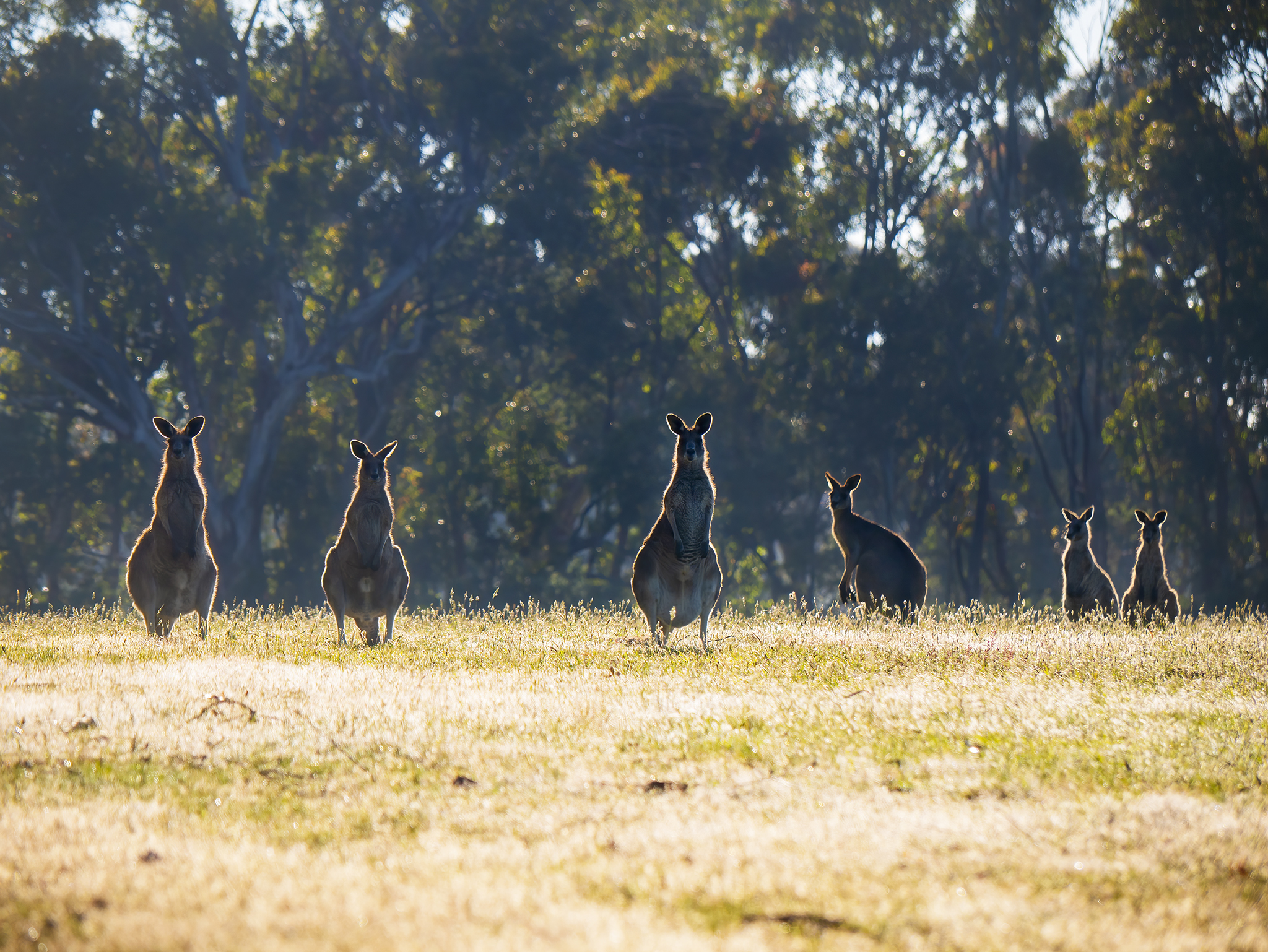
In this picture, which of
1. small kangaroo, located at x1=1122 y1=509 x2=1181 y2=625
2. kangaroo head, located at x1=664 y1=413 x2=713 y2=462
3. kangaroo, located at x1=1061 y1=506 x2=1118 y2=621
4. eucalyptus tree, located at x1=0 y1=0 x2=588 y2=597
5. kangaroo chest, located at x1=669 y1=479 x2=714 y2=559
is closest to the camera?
kangaroo chest, located at x1=669 y1=479 x2=714 y2=559

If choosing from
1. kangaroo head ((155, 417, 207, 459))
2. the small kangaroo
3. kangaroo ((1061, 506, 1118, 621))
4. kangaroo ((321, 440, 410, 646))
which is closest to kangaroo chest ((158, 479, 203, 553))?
kangaroo head ((155, 417, 207, 459))

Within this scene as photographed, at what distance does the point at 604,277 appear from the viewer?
122ft

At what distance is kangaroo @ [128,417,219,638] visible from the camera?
1275 centimetres

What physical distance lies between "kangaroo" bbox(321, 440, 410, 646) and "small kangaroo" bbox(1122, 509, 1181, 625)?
8.57m

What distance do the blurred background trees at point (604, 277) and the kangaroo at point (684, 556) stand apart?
23.1 meters

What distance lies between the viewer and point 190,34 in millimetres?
34125

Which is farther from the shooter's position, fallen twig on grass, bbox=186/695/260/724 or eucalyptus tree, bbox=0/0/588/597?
eucalyptus tree, bbox=0/0/588/597

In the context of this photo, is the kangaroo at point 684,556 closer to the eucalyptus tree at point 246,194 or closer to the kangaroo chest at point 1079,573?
the kangaroo chest at point 1079,573

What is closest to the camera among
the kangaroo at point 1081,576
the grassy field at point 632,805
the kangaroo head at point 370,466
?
the grassy field at point 632,805

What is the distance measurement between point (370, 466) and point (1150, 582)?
9113 millimetres

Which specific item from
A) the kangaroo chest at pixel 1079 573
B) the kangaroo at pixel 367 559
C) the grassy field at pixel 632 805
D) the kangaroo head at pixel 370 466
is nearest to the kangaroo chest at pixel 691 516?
the grassy field at pixel 632 805

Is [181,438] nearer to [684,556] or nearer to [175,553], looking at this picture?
[175,553]

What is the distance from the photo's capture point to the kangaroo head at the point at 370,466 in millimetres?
12367

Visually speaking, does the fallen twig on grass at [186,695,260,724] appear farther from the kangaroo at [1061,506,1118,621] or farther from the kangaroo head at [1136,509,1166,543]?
the kangaroo head at [1136,509,1166,543]
